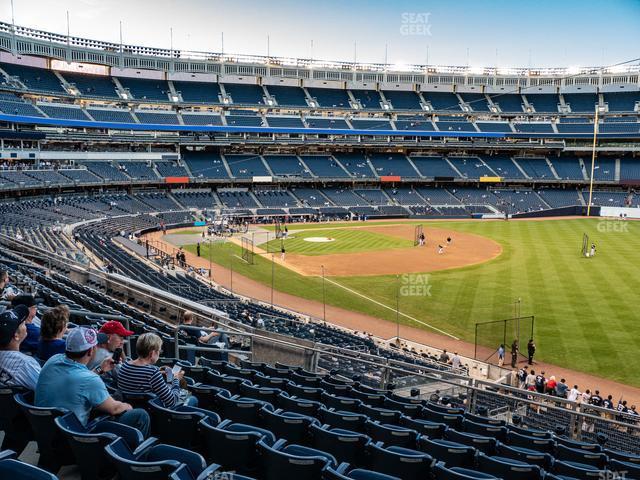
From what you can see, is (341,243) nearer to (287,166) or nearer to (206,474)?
(287,166)

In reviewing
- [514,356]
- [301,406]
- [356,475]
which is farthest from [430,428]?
[514,356]

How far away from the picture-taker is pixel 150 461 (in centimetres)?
466

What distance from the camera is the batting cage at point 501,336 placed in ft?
77.3

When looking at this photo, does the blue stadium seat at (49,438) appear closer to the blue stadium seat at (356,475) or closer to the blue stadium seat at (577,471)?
the blue stadium seat at (356,475)

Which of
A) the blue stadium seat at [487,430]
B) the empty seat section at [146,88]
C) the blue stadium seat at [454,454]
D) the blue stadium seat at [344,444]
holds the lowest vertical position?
the blue stadium seat at [487,430]

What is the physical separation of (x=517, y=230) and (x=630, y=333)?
39286 millimetres

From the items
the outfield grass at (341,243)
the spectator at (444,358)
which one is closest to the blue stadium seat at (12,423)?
the spectator at (444,358)

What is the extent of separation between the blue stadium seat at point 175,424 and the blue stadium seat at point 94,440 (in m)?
0.74

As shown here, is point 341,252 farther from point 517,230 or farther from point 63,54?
Answer: point 63,54

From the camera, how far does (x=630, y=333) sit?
25.0m

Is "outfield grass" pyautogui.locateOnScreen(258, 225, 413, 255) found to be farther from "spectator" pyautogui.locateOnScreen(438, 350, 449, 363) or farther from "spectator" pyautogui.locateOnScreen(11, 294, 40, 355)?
"spectator" pyautogui.locateOnScreen(11, 294, 40, 355)

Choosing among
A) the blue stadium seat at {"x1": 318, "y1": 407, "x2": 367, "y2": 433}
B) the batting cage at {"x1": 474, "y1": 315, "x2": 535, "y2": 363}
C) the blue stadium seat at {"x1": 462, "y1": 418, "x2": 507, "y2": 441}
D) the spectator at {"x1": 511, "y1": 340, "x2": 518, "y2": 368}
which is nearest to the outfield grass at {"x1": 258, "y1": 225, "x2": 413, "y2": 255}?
the batting cage at {"x1": 474, "y1": 315, "x2": 535, "y2": 363}

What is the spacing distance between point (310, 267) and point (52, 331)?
35824mm

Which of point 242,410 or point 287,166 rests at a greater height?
point 287,166
